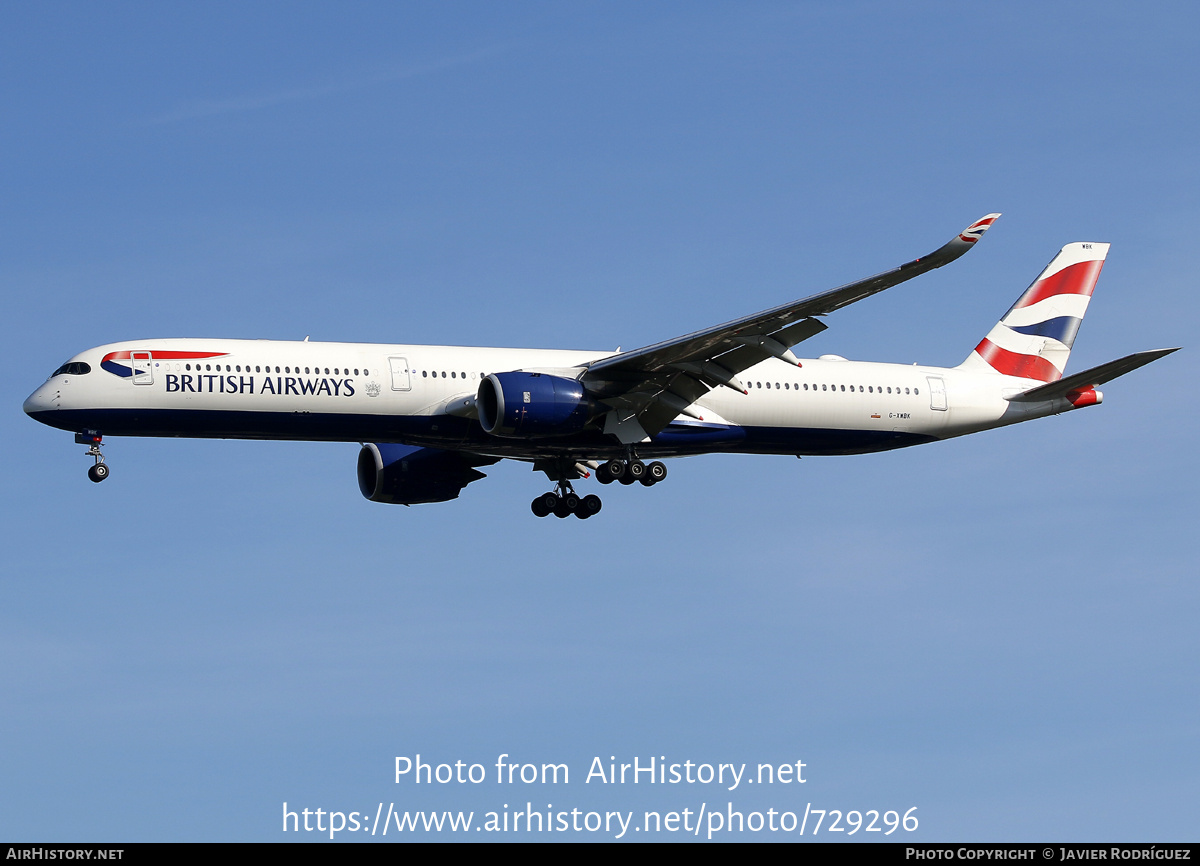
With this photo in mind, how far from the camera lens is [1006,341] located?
5016 cm

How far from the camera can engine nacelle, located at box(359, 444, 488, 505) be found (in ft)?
157

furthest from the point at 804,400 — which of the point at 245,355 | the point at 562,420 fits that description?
the point at 245,355

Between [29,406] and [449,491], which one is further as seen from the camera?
[449,491]

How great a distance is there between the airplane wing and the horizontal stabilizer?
29.1 feet

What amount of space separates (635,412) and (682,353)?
9.84ft

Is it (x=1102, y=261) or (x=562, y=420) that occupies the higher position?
(x=1102, y=261)

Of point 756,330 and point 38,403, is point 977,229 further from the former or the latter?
point 38,403

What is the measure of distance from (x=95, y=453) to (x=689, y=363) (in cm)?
1552

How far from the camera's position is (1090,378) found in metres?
44.7

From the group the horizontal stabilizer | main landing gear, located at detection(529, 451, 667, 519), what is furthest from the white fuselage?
the horizontal stabilizer

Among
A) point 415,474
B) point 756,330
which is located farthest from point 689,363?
point 415,474

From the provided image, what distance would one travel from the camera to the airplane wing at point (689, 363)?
124 ft

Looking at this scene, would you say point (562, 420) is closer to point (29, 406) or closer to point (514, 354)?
point (514, 354)

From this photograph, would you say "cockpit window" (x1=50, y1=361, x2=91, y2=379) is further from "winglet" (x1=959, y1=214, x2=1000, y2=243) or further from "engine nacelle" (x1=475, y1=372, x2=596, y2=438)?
"winglet" (x1=959, y1=214, x2=1000, y2=243)
